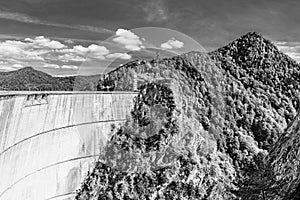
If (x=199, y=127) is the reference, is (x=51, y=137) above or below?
above

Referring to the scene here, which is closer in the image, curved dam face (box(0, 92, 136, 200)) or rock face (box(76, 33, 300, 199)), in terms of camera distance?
curved dam face (box(0, 92, 136, 200))

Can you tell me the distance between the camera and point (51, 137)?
17938mm

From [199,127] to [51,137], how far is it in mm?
13937

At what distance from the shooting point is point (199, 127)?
94.6ft

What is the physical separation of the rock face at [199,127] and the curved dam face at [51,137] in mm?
1760

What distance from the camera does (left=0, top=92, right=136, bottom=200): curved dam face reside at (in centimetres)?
1379

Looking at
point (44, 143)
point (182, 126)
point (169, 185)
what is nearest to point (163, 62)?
point (182, 126)

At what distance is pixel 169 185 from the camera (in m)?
24.1

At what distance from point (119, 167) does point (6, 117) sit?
1313cm

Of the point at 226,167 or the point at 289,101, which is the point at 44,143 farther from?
the point at 289,101

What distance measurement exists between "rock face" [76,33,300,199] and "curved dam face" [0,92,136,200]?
1760mm

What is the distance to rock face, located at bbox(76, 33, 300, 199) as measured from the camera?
79.6ft

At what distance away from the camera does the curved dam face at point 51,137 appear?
45.2 ft

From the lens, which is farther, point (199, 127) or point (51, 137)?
point (199, 127)
